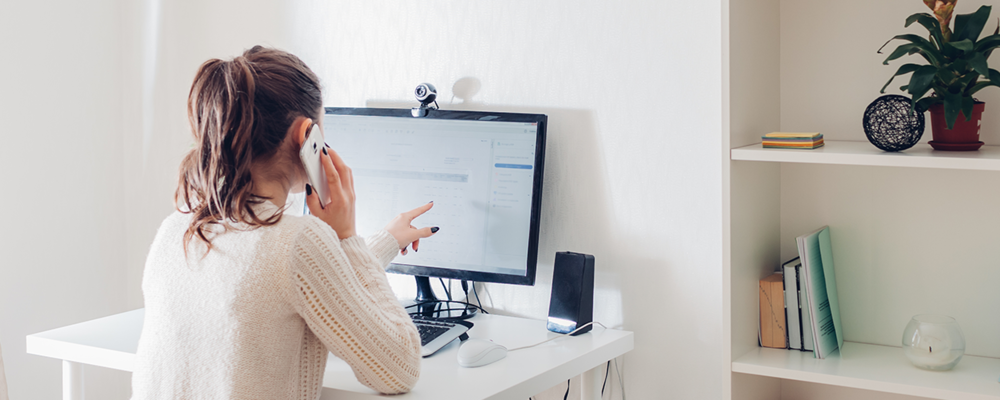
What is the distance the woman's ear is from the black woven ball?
86cm

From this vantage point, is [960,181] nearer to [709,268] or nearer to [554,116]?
[709,268]

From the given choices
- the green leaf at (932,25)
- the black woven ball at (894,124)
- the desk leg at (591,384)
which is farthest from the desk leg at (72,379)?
the green leaf at (932,25)

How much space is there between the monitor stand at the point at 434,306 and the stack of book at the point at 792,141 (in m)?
0.73

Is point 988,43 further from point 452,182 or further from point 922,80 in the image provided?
point 452,182

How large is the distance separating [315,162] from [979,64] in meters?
0.97

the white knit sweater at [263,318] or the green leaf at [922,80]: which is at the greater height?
the green leaf at [922,80]

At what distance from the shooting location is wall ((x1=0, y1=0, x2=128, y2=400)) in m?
1.99

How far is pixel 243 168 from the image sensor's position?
104 centimetres

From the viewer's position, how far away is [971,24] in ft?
3.94

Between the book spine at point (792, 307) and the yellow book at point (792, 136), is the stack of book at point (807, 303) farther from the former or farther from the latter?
the yellow book at point (792, 136)

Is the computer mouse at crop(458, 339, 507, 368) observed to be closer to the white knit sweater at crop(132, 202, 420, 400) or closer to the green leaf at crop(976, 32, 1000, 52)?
the white knit sweater at crop(132, 202, 420, 400)

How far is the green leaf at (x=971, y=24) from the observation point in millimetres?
1189

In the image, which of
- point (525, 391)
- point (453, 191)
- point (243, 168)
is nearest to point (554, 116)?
point (453, 191)

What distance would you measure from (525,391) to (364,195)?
0.70m
